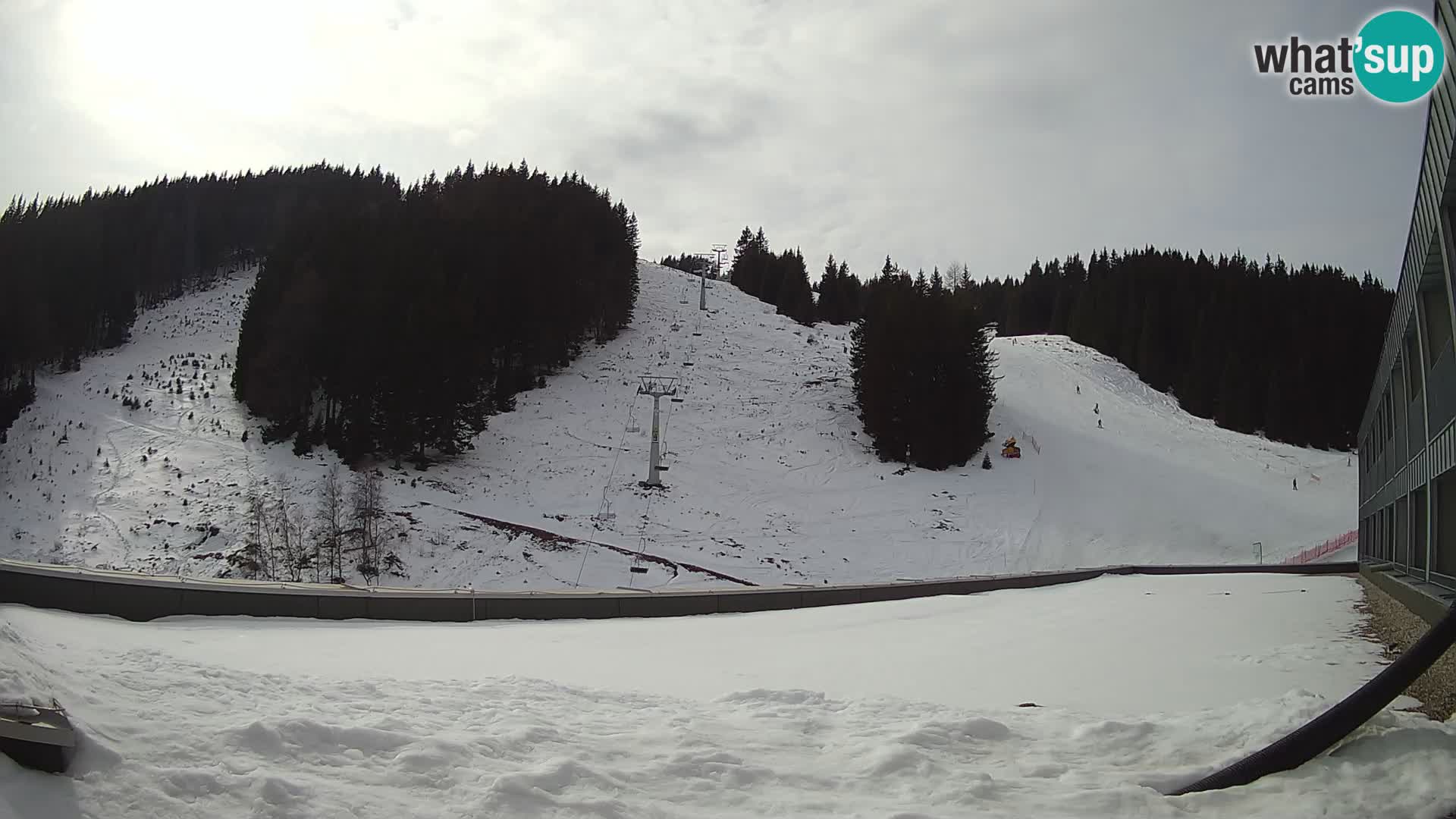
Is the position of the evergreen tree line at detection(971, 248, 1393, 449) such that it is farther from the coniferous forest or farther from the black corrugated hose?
the black corrugated hose

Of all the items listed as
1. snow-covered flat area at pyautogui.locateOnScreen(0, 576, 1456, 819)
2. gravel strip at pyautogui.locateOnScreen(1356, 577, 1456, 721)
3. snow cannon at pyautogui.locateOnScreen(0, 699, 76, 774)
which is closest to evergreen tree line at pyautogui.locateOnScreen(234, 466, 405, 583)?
snow-covered flat area at pyautogui.locateOnScreen(0, 576, 1456, 819)

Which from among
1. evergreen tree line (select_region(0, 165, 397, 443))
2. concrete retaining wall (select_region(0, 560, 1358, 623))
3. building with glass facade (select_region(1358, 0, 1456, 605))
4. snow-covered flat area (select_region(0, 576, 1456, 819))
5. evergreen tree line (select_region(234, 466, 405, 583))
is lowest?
evergreen tree line (select_region(234, 466, 405, 583))

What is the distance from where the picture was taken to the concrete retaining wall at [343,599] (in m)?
9.86

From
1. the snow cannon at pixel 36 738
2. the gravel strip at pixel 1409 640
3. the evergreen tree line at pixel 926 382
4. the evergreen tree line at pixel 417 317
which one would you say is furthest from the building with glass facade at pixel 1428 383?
the evergreen tree line at pixel 417 317

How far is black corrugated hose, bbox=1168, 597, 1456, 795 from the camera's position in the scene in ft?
14.1

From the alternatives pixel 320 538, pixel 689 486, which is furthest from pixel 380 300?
pixel 689 486

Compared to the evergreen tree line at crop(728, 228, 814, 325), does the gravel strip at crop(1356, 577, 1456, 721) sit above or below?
below

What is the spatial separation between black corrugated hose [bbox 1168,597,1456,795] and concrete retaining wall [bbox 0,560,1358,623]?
9.59m

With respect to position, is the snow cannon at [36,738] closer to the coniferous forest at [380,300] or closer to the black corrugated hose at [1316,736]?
the black corrugated hose at [1316,736]

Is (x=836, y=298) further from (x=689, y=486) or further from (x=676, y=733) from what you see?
(x=676, y=733)

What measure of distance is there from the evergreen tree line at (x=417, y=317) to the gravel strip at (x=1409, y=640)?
26948 millimetres

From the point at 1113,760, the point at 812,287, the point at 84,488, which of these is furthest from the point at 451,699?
the point at 812,287

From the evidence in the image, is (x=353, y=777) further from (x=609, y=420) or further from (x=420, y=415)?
(x=609, y=420)

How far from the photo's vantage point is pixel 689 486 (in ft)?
103
